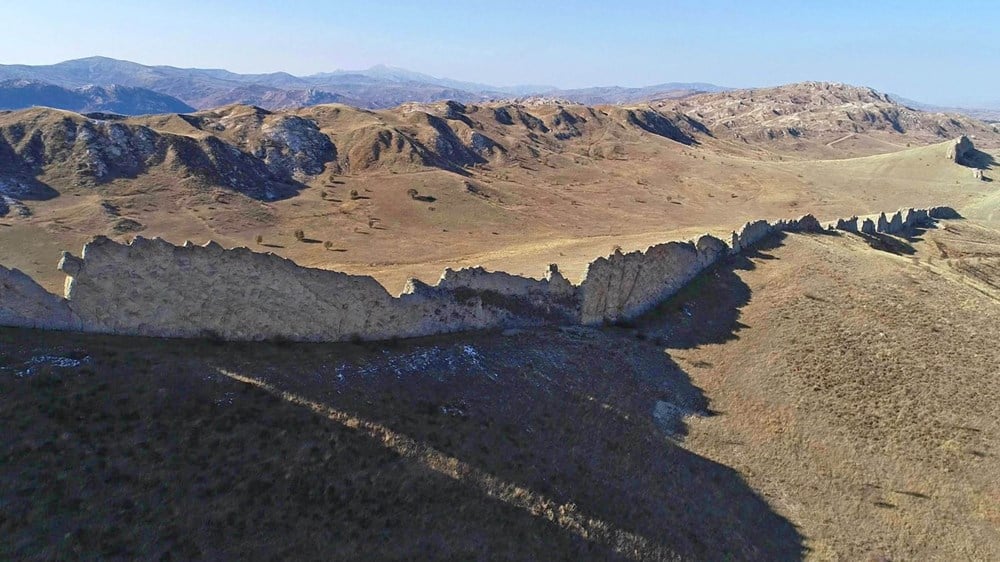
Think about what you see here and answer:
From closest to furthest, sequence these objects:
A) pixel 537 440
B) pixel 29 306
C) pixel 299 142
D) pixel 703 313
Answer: pixel 29 306 → pixel 537 440 → pixel 703 313 → pixel 299 142

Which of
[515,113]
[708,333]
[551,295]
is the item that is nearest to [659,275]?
[708,333]

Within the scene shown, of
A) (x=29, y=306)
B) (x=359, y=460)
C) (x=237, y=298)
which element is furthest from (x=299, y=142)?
(x=359, y=460)

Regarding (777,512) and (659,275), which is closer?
(777,512)

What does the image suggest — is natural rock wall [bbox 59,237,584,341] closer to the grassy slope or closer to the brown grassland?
the brown grassland

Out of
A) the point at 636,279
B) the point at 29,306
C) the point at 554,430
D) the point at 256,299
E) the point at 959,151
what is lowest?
the point at 554,430

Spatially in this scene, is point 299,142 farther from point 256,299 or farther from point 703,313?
point 256,299

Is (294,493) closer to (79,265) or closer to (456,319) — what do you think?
(79,265)
